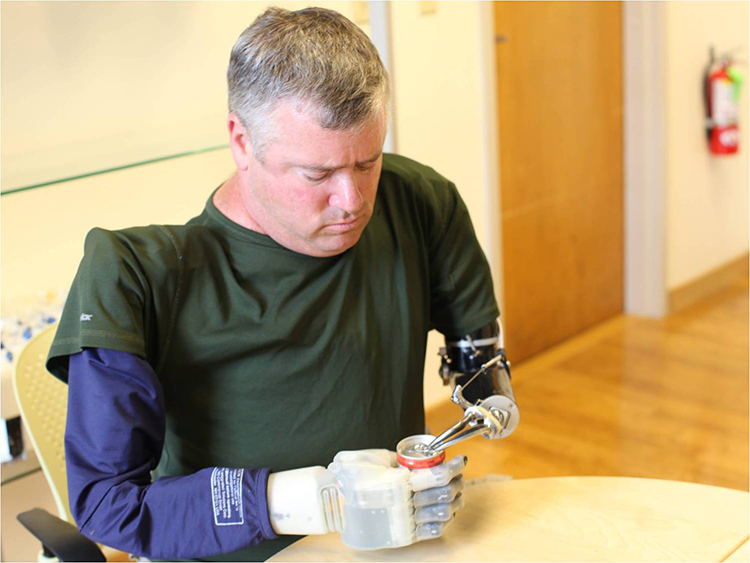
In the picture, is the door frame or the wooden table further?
the door frame

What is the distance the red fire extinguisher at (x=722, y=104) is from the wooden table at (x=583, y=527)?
2.84m

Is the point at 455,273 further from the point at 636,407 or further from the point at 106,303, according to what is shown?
the point at 636,407

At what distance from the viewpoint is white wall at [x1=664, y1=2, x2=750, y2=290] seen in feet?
12.1

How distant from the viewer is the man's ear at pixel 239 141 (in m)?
1.26

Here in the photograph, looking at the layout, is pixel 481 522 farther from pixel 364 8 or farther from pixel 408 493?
pixel 364 8

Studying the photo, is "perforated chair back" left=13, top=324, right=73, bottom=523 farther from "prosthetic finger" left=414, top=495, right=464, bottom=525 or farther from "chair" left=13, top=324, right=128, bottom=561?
"prosthetic finger" left=414, top=495, right=464, bottom=525

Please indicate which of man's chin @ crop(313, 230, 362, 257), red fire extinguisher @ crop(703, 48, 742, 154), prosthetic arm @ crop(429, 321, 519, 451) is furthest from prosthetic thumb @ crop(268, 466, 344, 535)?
red fire extinguisher @ crop(703, 48, 742, 154)

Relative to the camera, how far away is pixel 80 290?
124 cm

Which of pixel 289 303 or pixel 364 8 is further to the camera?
pixel 364 8

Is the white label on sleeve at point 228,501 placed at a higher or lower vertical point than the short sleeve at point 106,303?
lower

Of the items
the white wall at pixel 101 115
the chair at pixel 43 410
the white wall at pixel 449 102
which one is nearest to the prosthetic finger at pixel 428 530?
the chair at pixel 43 410

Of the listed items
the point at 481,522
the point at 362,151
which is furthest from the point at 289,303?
the point at 481,522

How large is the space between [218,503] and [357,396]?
31 centimetres

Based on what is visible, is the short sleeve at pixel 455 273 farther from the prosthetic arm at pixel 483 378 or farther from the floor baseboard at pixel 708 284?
the floor baseboard at pixel 708 284
